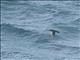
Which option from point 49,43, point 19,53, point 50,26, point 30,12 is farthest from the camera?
point 30,12

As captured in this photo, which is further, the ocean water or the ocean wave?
the ocean wave

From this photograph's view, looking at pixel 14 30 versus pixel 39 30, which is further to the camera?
pixel 14 30

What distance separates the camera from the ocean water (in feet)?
47.9

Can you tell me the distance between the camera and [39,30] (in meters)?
17.5

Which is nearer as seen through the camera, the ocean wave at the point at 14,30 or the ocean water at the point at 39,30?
the ocean water at the point at 39,30

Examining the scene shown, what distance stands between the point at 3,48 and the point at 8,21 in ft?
14.4

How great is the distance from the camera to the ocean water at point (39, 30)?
14.6 metres

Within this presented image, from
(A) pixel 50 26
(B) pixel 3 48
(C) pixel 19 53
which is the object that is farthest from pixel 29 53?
(A) pixel 50 26

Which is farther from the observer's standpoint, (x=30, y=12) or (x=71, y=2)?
(x=71, y=2)

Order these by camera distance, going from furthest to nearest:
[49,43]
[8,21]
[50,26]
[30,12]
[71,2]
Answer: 1. [71,2]
2. [30,12]
3. [8,21]
4. [50,26]
5. [49,43]

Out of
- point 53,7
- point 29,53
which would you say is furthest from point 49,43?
point 53,7

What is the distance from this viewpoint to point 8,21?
19.3 m

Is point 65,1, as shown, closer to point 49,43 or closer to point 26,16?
point 26,16

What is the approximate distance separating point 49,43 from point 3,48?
245 centimetres
